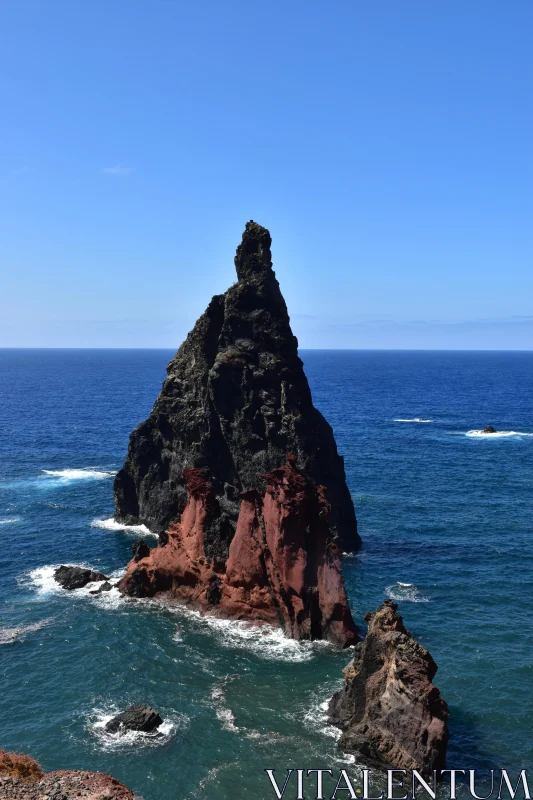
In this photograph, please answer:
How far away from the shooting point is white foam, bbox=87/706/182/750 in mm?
40812

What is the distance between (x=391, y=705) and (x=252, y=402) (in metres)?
36.2

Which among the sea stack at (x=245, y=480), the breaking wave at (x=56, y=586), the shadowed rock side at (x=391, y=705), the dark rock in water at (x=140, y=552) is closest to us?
the shadowed rock side at (x=391, y=705)

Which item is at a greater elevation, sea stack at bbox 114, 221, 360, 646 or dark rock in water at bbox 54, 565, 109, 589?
sea stack at bbox 114, 221, 360, 646

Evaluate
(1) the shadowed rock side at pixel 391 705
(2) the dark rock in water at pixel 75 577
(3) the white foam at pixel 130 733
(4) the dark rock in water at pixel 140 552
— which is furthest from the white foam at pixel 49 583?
(1) the shadowed rock side at pixel 391 705

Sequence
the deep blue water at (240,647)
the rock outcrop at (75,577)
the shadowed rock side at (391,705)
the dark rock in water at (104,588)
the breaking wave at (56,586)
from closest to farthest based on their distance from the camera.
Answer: the shadowed rock side at (391,705) < the deep blue water at (240,647) < the breaking wave at (56,586) < the dark rock in water at (104,588) < the rock outcrop at (75,577)

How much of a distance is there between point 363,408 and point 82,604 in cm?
12787

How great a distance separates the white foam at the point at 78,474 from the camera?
10096 cm

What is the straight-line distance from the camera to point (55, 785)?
88.3 feet

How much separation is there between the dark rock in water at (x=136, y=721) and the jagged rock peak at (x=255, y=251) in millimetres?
42747

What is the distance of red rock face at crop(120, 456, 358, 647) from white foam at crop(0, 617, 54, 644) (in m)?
8.45

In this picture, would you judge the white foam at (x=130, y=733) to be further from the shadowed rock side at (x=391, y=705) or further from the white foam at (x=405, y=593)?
the white foam at (x=405, y=593)

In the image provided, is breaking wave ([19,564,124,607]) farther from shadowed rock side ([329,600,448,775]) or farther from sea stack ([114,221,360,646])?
shadowed rock side ([329,600,448,775])

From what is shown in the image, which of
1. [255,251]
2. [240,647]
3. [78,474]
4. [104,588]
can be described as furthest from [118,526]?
[255,251]

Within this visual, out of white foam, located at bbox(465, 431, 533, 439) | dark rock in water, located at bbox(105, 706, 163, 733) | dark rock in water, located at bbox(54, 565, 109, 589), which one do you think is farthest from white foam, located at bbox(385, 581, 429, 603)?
white foam, located at bbox(465, 431, 533, 439)
